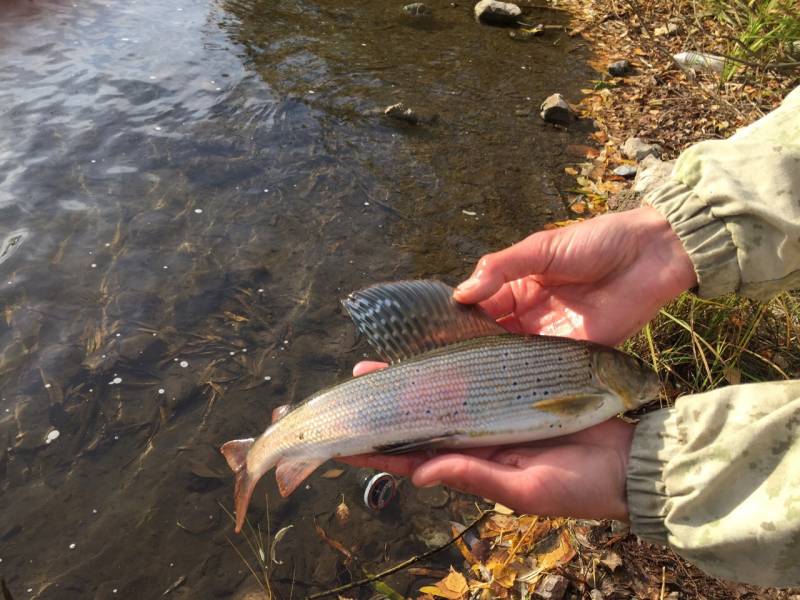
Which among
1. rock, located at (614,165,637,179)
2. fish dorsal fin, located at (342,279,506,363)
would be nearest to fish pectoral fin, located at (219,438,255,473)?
fish dorsal fin, located at (342,279,506,363)

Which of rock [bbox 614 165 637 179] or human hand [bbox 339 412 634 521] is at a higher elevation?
human hand [bbox 339 412 634 521]

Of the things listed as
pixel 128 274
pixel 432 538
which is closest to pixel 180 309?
pixel 128 274

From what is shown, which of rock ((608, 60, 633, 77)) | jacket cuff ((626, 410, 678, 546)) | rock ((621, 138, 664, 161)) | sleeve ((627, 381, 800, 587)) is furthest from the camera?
rock ((608, 60, 633, 77))

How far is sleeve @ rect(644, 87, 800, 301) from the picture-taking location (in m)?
3.45

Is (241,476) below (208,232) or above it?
above

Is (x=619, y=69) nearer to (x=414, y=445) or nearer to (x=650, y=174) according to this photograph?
(x=650, y=174)

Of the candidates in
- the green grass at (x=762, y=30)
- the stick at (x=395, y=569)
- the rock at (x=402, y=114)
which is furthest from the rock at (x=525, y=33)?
the stick at (x=395, y=569)

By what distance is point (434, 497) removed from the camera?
5.07m

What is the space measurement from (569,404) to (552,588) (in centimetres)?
134

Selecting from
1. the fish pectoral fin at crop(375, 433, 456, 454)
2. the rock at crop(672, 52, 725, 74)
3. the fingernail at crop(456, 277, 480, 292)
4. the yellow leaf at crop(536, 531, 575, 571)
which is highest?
the fingernail at crop(456, 277, 480, 292)

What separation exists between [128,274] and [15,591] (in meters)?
3.39

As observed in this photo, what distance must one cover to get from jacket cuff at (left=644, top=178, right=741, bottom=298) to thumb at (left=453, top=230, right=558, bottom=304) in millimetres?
740

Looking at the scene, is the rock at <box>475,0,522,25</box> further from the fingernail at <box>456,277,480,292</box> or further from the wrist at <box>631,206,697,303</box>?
the fingernail at <box>456,277,480,292</box>

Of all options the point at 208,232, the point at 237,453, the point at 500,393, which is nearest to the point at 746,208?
the point at 500,393
